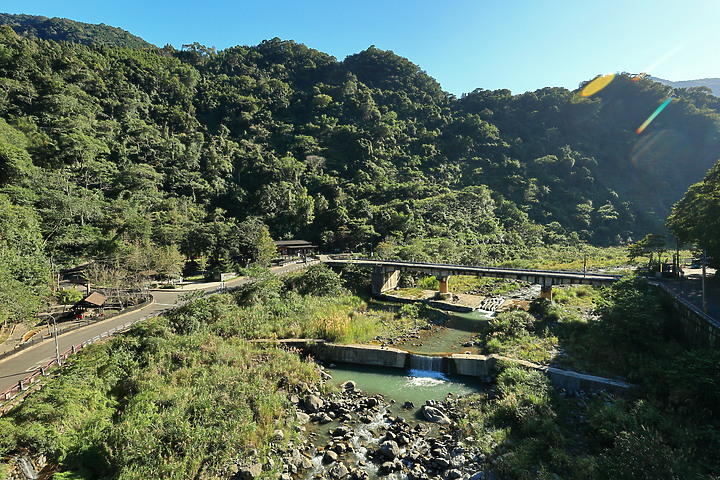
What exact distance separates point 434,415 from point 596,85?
519 feet

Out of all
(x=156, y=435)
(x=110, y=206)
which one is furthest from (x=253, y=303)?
(x=110, y=206)

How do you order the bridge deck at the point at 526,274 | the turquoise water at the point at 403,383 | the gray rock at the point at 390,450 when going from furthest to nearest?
1. the bridge deck at the point at 526,274
2. the turquoise water at the point at 403,383
3. the gray rock at the point at 390,450

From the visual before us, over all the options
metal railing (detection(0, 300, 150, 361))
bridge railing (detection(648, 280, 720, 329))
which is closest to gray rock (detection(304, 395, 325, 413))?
metal railing (detection(0, 300, 150, 361))

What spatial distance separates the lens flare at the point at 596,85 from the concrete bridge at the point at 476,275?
126618 millimetres

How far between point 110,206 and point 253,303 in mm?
30775

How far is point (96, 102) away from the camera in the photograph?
70375 millimetres

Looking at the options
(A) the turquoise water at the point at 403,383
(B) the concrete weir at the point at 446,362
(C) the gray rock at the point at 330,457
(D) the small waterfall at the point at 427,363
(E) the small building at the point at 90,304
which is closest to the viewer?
(C) the gray rock at the point at 330,457

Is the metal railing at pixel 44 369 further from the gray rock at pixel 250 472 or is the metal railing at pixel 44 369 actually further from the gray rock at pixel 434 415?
the gray rock at pixel 434 415

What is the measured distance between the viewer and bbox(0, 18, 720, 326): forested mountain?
44.6 m

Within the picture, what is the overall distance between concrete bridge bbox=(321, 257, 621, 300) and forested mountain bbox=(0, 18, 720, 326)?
441 inches

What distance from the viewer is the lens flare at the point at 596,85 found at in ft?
404

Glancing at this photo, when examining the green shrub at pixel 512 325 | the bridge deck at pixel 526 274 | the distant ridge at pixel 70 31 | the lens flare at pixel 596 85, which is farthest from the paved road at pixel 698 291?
the distant ridge at pixel 70 31

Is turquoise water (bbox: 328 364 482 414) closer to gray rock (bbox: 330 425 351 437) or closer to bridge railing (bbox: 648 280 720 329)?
gray rock (bbox: 330 425 351 437)

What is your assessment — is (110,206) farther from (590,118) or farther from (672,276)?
(590,118)
